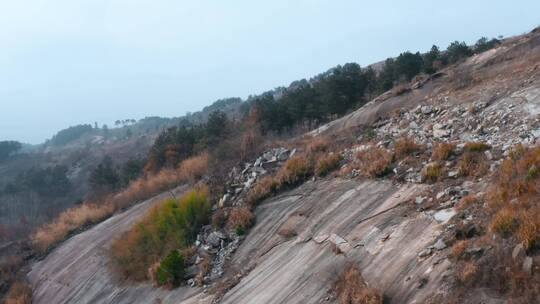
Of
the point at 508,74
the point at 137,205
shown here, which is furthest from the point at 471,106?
the point at 137,205

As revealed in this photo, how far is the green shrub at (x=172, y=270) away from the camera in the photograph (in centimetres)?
1424

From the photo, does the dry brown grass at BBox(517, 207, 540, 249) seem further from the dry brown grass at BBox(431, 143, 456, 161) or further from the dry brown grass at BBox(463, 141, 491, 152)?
the dry brown grass at BBox(431, 143, 456, 161)

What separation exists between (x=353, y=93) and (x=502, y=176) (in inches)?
858

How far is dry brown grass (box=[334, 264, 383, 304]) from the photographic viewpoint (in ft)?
27.8

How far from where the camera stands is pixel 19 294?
67.2ft

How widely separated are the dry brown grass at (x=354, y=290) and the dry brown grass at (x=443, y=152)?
3.75m

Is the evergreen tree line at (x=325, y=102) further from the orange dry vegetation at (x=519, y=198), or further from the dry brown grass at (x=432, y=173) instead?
the orange dry vegetation at (x=519, y=198)

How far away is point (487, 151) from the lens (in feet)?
36.4

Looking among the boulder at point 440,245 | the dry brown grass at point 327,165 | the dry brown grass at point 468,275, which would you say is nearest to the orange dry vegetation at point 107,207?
the dry brown grass at point 327,165

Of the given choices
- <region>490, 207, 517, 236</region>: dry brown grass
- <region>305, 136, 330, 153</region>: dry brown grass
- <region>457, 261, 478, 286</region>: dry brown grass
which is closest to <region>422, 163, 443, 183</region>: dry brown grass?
<region>490, 207, 517, 236</region>: dry brown grass

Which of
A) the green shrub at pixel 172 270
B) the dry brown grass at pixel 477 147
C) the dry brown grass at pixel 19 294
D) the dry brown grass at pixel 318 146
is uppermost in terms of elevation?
the dry brown grass at pixel 318 146

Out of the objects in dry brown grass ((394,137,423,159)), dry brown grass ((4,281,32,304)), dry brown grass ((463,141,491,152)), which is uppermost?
dry brown grass ((394,137,423,159))

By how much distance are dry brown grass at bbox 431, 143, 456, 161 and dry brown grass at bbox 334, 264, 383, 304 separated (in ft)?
12.3

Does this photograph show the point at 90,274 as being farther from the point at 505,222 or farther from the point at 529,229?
the point at 529,229
